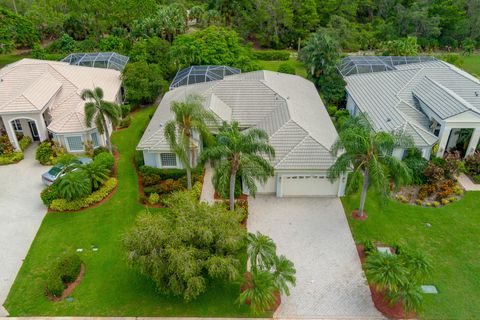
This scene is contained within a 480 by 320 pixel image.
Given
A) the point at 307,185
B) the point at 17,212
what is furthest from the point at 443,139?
the point at 17,212

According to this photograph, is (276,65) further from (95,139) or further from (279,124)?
(95,139)

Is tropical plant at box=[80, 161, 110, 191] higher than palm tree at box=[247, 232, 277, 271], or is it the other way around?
palm tree at box=[247, 232, 277, 271]

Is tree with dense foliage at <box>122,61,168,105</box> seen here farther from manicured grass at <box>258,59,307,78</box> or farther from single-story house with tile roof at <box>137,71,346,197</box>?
manicured grass at <box>258,59,307,78</box>

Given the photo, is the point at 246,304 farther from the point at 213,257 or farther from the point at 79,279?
the point at 79,279

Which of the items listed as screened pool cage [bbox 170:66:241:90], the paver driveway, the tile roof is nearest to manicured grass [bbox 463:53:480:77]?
screened pool cage [bbox 170:66:241:90]

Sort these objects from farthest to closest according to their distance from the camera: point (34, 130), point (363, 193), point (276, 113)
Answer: point (34, 130)
point (276, 113)
point (363, 193)

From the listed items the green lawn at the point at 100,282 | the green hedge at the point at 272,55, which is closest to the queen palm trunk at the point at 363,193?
the green lawn at the point at 100,282
